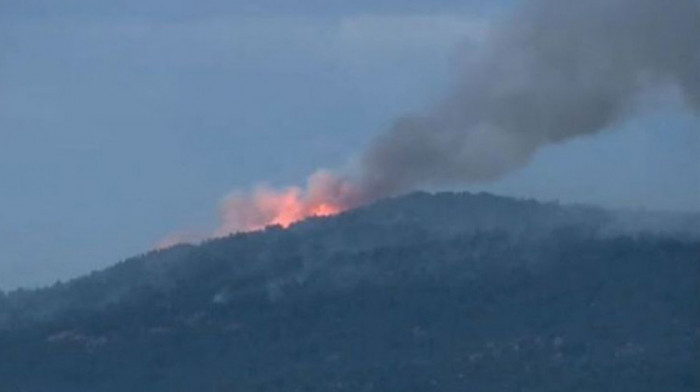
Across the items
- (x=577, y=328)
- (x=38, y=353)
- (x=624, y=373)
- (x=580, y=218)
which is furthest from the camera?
(x=580, y=218)

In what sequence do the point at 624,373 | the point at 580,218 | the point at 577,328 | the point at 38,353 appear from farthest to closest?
the point at 580,218
the point at 38,353
the point at 577,328
the point at 624,373

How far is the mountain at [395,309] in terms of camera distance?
100375 millimetres

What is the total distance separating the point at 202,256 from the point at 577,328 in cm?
2175

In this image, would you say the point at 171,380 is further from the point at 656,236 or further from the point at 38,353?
the point at 656,236

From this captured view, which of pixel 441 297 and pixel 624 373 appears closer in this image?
pixel 624 373

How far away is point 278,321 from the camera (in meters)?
110

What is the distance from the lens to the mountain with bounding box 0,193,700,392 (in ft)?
329

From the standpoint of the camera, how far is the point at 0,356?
4405 inches

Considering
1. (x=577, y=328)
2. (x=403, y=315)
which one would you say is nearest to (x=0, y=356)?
(x=403, y=315)

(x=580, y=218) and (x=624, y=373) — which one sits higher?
(x=580, y=218)

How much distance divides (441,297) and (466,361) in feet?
30.5

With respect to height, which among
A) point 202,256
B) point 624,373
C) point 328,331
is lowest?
point 624,373

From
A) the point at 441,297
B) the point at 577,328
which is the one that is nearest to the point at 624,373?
the point at 577,328

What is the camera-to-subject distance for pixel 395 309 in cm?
11019
